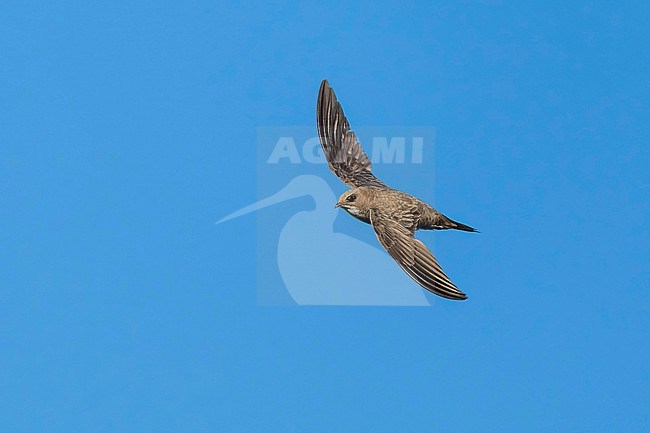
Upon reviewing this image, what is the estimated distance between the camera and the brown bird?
30.3ft

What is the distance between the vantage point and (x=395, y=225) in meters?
9.83

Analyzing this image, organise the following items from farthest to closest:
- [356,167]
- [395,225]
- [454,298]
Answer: [356,167]
[395,225]
[454,298]

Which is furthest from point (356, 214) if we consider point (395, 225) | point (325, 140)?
point (325, 140)

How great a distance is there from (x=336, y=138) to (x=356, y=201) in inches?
46.5

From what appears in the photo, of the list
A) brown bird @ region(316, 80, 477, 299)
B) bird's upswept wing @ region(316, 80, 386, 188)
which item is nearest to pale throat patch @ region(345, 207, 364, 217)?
brown bird @ region(316, 80, 477, 299)

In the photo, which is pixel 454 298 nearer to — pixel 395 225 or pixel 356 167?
pixel 395 225

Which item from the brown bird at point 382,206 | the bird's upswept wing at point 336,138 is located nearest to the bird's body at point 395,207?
the brown bird at point 382,206

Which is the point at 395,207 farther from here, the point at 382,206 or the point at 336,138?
the point at 336,138

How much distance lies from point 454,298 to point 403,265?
2.19ft

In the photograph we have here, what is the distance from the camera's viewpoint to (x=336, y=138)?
36.3ft

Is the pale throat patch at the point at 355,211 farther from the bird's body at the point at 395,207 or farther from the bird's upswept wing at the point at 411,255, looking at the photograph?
the bird's upswept wing at the point at 411,255

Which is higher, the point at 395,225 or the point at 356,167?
the point at 356,167

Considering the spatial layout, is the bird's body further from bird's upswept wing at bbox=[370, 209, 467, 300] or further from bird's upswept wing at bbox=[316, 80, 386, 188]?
bird's upswept wing at bbox=[316, 80, 386, 188]

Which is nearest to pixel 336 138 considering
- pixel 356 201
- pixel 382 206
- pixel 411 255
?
pixel 356 201
